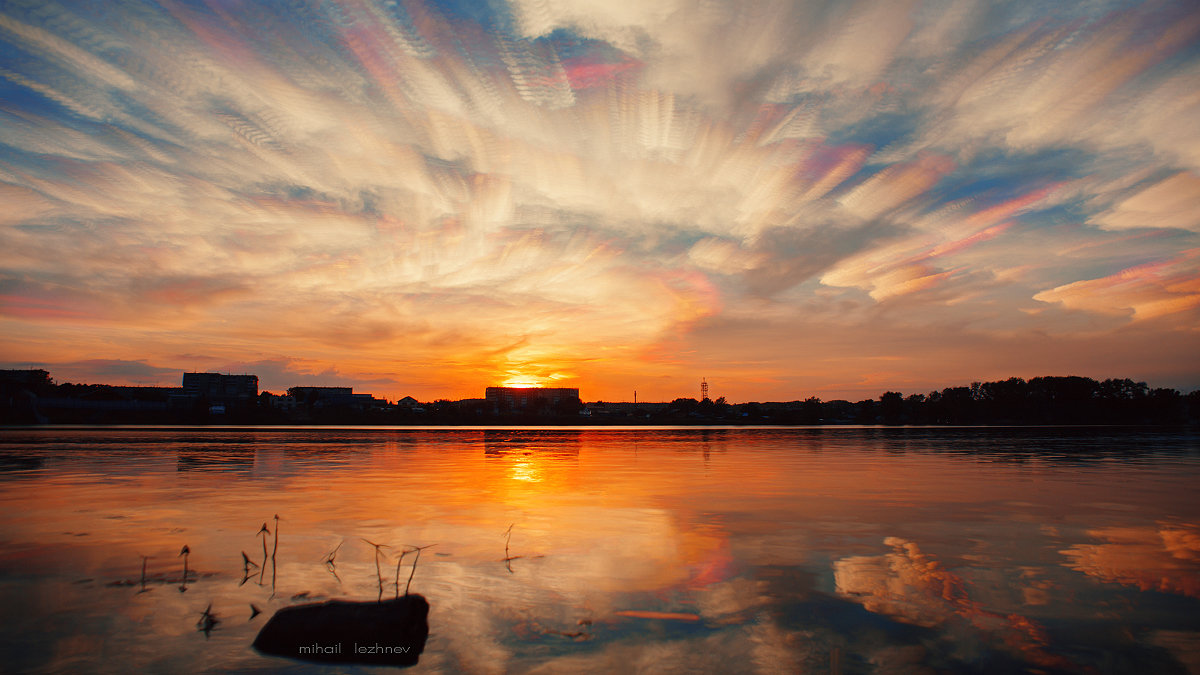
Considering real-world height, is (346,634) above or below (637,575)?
above

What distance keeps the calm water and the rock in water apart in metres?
0.32

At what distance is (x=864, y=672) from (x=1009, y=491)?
24.2 m

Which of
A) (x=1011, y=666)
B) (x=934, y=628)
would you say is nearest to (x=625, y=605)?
(x=934, y=628)

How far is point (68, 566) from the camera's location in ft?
45.6

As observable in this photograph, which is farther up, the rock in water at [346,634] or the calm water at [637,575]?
the rock in water at [346,634]

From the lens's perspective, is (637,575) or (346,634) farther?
(637,575)

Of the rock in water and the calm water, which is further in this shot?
the calm water

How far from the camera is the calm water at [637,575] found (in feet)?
30.2

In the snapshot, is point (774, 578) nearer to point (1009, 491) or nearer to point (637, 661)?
point (637, 661)

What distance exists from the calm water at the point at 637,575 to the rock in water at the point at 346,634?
0.32 metres

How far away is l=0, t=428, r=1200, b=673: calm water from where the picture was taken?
9203mm

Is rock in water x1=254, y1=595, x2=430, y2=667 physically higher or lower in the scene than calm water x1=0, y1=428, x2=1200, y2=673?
higher

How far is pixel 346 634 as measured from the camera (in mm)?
9133

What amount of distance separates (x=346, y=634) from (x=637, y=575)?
21.4 ft
